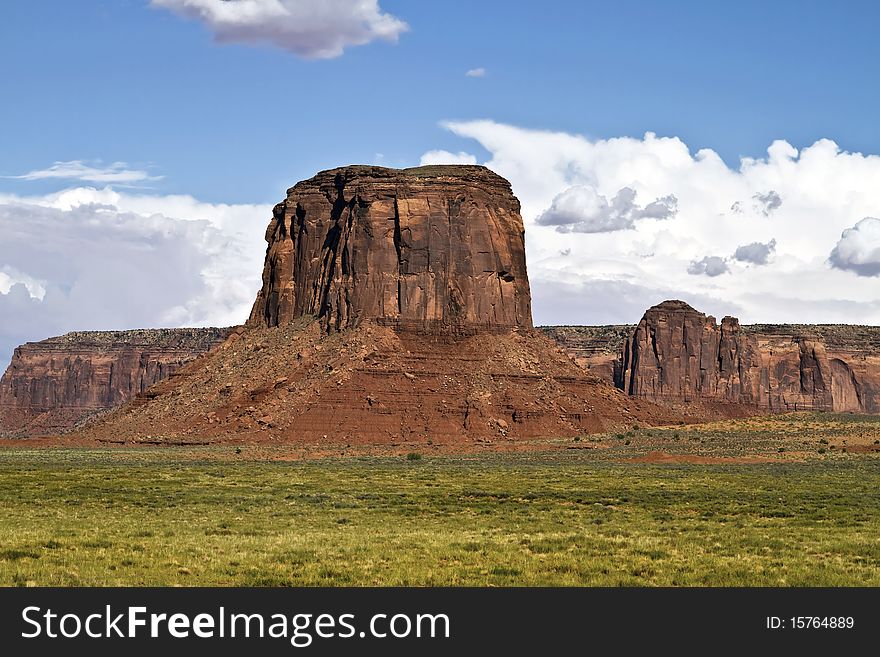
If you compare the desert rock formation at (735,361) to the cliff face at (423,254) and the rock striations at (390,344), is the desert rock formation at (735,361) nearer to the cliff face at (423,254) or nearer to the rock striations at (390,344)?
the rock striations at (390,344)

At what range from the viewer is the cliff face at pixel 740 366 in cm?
16838

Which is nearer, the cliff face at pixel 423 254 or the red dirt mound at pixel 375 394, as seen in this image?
the red dirt mound at pixel 375 394

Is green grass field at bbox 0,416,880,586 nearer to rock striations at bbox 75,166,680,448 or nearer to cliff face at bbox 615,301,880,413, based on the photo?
rock striations at bbox 75,166,680,448

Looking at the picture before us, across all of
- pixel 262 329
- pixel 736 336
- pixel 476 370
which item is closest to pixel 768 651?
pixel 476 370

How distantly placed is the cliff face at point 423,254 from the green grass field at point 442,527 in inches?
1543

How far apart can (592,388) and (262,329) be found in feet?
86.6

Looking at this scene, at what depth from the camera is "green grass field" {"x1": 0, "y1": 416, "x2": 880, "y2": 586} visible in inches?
933

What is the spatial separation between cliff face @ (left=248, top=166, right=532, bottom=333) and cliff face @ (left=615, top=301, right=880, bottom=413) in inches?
2704

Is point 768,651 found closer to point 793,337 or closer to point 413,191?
point 413,191

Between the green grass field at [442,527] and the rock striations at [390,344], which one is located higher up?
the rock striations at [390,344]

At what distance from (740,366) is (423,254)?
270 ft

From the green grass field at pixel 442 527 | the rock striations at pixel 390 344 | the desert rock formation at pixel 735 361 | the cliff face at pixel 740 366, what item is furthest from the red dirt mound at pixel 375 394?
the desert rock formation at pixel 735 361

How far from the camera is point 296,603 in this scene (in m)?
18.8

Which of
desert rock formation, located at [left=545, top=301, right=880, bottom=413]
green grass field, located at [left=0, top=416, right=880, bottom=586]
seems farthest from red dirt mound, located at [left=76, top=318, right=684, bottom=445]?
desert rock formation, located at [left=545, top=301, right=880, bottom=413]
